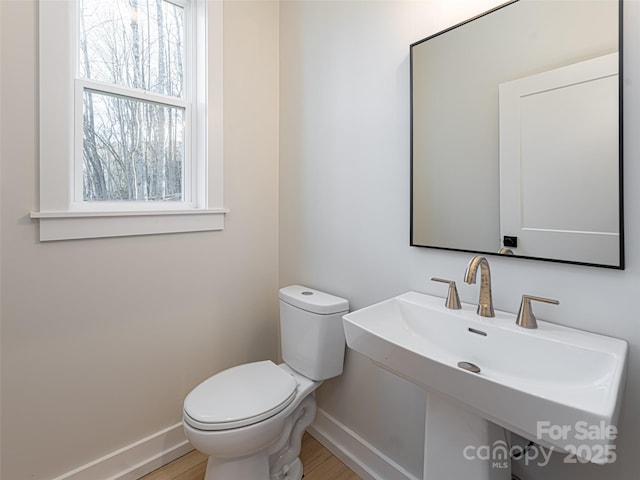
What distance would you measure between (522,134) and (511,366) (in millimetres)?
696

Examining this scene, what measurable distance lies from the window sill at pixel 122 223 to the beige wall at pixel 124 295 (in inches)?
1.4

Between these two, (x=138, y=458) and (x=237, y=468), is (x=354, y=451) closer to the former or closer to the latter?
(x=237, y=468)

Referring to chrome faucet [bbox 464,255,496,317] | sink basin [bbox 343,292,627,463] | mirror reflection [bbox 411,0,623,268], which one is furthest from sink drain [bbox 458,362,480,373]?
mirror reflection [bbox 411,0,623,268]

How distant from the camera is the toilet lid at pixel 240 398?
116cm

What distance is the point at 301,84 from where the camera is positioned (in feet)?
5.78

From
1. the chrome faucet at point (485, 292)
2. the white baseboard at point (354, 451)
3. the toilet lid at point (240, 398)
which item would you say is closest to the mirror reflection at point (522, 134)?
the chrome faucet at point (485, 292)

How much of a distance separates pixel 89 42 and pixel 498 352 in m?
1.97

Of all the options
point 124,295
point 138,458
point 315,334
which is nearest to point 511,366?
point 315,334

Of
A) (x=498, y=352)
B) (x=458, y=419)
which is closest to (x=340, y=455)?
(x=458, y=419)

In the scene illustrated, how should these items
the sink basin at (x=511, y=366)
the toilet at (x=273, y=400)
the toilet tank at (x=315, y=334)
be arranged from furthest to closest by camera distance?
the toilet tank at (x=315, y=334), the toilet at (x=273, y=400), the sink basin at (x=511, y=366)

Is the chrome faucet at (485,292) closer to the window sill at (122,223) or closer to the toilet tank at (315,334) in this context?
the toilet tank at (315,334)

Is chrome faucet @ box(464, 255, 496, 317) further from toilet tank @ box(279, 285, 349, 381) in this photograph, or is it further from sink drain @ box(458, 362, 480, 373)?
toilet tank @ box(279, 285, 349, 381)

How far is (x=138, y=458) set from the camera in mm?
1476

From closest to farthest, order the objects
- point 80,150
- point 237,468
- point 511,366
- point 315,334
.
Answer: point 511,366
point 237,468
point 80,150
point 315,334
